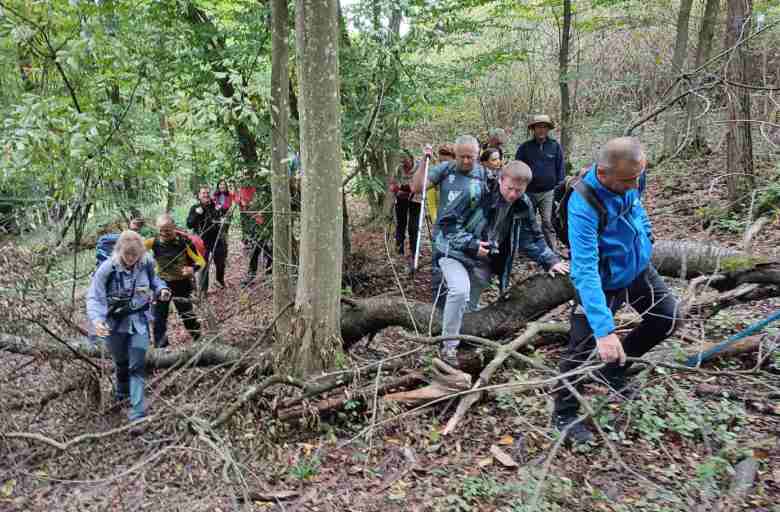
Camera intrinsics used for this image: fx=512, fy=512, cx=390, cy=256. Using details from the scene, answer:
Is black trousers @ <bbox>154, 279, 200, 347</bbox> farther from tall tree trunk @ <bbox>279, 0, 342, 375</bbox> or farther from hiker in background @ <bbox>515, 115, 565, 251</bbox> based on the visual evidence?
hiker in background @ <bbox>515, 115, 565, 251</bbox>

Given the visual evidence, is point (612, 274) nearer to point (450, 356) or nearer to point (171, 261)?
point (450, 356)


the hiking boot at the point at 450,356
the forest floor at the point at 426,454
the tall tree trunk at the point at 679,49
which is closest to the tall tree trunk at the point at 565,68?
the tall tree trunk at the point at 679,49

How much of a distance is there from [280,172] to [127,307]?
198 cm

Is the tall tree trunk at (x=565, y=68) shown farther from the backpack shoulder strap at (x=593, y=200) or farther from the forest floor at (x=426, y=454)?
the backpack shoulder strap at (x=593, y=200)

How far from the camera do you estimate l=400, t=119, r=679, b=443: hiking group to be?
3035 mm

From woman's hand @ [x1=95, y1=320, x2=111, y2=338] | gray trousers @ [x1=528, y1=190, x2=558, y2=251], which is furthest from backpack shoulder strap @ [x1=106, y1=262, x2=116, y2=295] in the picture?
gray trousers @ [x1=528, y1=190, x2=558, y2=251]

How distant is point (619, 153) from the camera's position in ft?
9.61

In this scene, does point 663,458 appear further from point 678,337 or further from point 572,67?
point 572,67

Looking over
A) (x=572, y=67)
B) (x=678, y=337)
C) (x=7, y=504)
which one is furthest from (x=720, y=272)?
(x=572, y=67)

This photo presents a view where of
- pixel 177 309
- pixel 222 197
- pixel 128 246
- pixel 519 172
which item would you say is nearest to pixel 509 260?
pixel 519 172

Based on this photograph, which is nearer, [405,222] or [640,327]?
[640,327]

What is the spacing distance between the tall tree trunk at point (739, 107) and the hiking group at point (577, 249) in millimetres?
4552

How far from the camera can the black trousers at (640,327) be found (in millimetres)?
3398

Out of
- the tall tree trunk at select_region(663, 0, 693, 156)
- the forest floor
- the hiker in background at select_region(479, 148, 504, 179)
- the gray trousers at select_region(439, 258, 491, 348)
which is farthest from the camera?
the tall tree trunk at select_region(663, 0, 693, 156)
